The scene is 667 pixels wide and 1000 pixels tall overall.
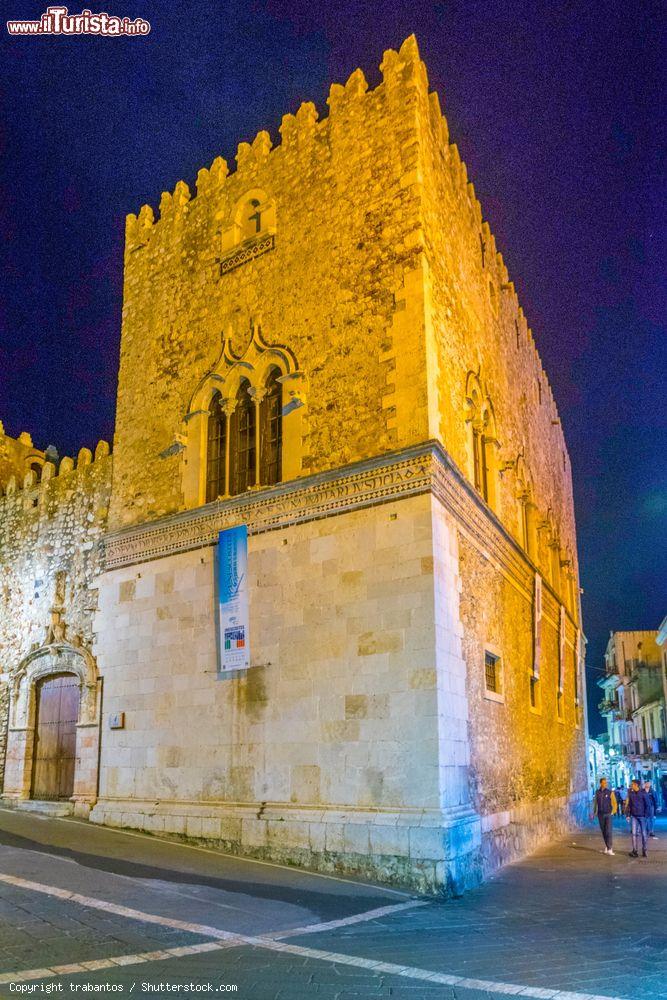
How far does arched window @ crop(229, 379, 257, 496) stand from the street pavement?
19.6 feet

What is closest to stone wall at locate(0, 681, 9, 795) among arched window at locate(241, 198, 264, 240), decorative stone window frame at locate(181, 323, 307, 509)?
decorative stone window frame at locate(181, 323, 307, 509)

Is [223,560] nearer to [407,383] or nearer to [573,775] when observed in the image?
[407,383]

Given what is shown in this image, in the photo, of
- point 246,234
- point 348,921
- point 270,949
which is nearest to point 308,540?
point 348,921

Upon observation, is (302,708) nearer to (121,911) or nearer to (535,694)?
(121,911)

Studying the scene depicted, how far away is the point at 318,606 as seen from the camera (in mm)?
12219

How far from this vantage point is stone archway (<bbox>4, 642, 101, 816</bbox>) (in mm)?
14695

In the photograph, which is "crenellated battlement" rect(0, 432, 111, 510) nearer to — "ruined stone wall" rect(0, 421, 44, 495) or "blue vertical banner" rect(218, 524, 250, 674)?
"ruined stone wall" rect(0, 421, 44, 495)

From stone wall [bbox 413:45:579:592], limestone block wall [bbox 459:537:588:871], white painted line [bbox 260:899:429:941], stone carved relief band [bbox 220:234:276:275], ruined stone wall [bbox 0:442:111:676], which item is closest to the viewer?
white painted line [bbox 260:899:429:941]

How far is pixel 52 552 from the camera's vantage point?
1706 centimetres

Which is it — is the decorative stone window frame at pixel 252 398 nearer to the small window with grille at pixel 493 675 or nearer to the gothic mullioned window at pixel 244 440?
the gothic mullioned window at pixel 244 440

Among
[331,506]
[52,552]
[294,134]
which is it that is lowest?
[331,506]

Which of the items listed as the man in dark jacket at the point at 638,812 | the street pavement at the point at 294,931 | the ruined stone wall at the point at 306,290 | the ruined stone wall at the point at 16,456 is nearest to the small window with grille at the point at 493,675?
the street pavement at the point at 294,931

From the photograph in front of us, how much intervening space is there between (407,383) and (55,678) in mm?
9353

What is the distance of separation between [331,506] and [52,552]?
7.50 m
